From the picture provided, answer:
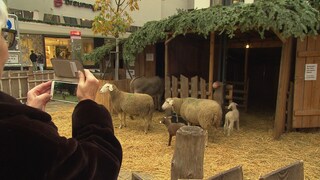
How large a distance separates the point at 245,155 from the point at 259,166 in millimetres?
550

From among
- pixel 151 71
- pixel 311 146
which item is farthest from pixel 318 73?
pixel 151 71

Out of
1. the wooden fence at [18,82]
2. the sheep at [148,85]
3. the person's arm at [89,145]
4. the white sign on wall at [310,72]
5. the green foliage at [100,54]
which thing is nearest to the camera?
the person's arm at [89,145]

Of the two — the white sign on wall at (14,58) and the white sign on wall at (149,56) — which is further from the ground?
the white sign on wall at (149,56)

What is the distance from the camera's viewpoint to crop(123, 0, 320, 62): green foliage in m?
5.02

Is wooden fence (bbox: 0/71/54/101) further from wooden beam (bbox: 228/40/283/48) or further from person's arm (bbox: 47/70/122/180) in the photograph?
person's arm (bbox: 47/70/122/180)

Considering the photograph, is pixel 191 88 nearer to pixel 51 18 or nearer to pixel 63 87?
pixel 63 87

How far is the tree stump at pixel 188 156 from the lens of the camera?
7.43 feet

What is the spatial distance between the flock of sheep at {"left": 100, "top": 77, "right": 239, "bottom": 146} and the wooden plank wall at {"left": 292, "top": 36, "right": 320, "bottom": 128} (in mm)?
1390

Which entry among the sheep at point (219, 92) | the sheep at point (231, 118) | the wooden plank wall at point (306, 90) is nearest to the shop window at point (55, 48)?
the sheep at point (219, 92)

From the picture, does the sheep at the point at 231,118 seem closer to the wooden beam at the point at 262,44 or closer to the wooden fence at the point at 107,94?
the wooden beam at the point at 262,44

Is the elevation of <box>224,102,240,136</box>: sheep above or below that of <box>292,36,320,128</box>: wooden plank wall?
below

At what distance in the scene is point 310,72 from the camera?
607cm

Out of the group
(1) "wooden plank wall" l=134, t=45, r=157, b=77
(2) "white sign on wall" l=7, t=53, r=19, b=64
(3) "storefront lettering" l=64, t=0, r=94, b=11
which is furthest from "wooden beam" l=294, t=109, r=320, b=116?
(3) "storefront lettering" l=64, t=0, r=94, b=11

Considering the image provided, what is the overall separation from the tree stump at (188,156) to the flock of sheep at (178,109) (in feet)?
10.0
